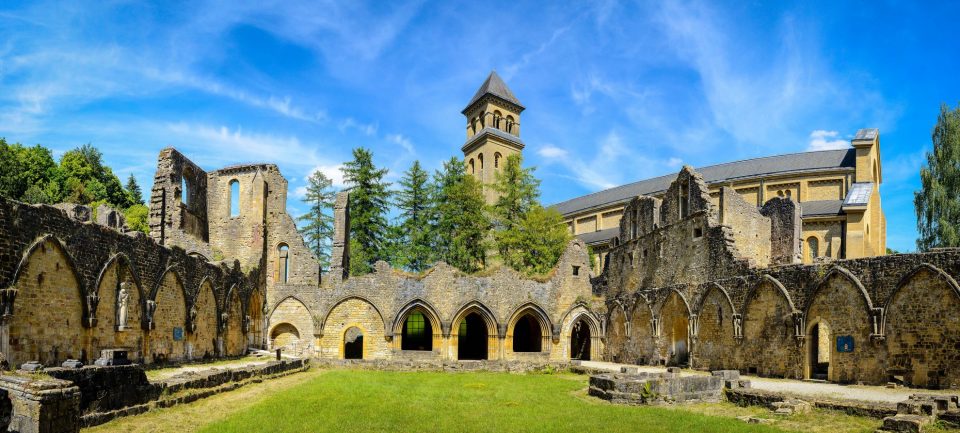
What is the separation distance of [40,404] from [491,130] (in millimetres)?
47306

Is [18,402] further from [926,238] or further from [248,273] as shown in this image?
[926,238]

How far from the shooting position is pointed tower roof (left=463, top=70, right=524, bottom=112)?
55.8m

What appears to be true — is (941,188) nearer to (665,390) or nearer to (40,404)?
(665,390)

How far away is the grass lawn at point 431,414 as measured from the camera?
33.1 feet

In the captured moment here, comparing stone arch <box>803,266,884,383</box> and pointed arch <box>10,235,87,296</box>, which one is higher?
pointed arch <box>10,235,87,296</box>

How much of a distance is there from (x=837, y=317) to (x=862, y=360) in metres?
1.20

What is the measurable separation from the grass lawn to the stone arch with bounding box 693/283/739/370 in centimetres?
666

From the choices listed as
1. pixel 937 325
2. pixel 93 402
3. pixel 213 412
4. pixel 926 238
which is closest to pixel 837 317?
pixel 937 325

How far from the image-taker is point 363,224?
37.4m

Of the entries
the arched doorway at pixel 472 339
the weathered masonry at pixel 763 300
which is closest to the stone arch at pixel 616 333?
the weathered masonry at pixel 763 300

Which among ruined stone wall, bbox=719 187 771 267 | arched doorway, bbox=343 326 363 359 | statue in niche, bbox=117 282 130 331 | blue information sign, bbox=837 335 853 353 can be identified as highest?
ruined stone wall, bbox=719 187 771 267

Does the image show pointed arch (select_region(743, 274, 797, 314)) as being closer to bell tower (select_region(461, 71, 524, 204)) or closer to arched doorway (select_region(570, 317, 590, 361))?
arched doorway (select_region(570, 317, 590, 361))

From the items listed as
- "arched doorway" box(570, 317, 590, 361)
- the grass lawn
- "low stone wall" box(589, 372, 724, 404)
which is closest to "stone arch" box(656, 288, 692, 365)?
"arched doorway" box(570, 317, 590, 361)

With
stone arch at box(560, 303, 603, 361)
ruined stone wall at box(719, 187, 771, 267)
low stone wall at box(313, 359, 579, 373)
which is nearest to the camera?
ruined stone wall at box(719, 187, 771, 267)
